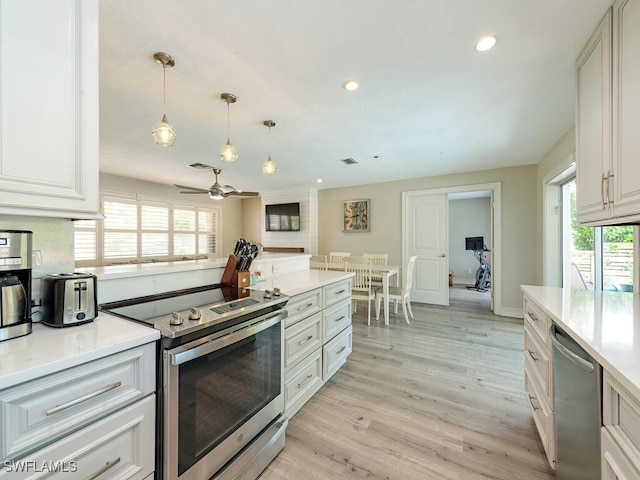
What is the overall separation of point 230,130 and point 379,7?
6.73ft

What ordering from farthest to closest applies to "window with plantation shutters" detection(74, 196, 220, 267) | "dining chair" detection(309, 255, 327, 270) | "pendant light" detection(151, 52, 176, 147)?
"window with plantation shutters" detection(74, 196, 220, 267) < "dining chair" detection(309, 255, 327, 270) < "pendant light" detection(151, 52, 176, 147)

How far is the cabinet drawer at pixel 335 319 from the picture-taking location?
2.21 metres

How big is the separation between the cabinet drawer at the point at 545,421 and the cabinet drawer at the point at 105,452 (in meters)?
1.78

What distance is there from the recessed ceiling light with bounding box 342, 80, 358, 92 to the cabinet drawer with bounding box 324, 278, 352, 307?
1.60m

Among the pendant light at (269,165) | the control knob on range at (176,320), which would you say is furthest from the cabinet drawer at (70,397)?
the pendant light at (269,165)

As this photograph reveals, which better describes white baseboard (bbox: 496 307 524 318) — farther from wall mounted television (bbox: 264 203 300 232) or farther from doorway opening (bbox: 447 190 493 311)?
wall mounted television (bbox: 264 203 300 232)

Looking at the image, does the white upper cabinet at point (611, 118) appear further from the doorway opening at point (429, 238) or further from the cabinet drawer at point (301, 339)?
the doorway opening at point (429, 238)

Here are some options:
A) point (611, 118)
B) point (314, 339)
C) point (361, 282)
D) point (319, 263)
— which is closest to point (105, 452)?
point (314, 339)

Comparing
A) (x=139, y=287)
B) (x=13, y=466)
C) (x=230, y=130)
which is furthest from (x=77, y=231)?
(x=13, y=466)

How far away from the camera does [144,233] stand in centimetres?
558

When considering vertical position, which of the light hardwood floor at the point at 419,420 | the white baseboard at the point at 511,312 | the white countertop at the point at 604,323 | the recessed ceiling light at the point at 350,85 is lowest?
the light hardwood floor at the point at 419,420

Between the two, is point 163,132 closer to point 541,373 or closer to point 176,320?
point 176,320

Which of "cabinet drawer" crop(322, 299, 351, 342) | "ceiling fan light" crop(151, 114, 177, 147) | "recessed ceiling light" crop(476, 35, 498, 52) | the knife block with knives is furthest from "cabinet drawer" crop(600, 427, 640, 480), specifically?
"ceiling fan light" crop(151, 114, 177, 147)

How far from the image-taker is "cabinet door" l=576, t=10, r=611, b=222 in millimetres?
1371
